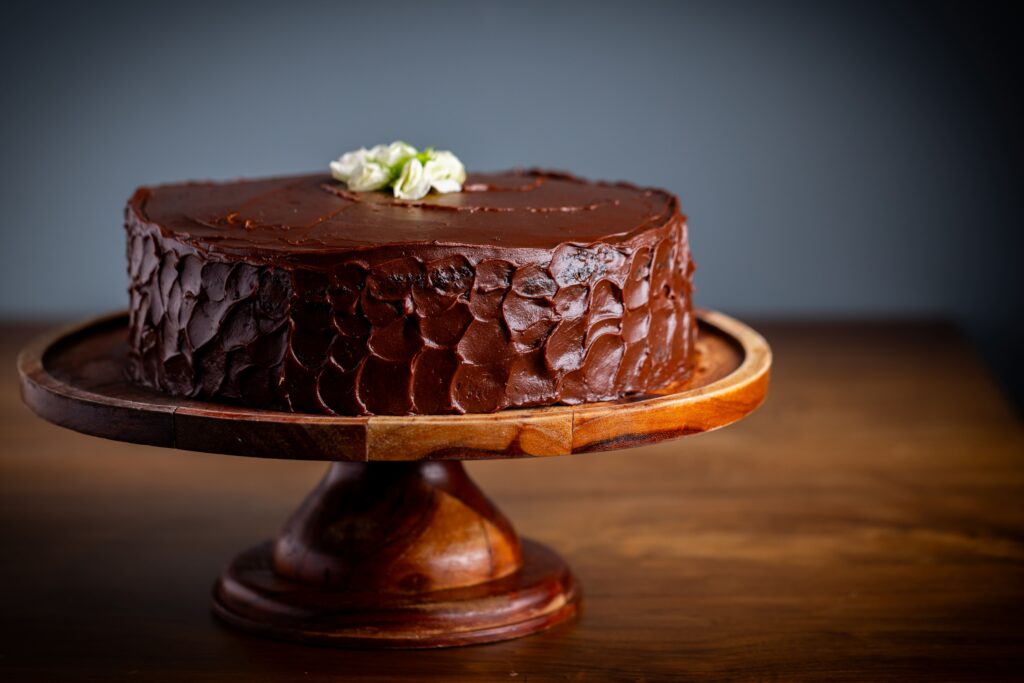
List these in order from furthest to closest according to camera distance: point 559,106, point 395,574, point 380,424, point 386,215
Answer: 1. point 559,106
2. point 395,574
3. point 386,215
4. point 380,424

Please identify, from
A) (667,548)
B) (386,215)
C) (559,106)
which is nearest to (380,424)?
(386,215)

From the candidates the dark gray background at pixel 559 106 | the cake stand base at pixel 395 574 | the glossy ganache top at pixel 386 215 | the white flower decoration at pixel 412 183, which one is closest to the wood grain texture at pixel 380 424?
the glossy ganache top at pixel 386 215

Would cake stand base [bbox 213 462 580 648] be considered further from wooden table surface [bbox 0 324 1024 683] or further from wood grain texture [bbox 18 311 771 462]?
A: wood grain texture [bbox 18 311 771 462]

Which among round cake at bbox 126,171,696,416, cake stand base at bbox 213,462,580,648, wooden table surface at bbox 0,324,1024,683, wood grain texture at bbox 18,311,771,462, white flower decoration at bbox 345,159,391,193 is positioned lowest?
wooden table surface at bbox 0,324,1024,683

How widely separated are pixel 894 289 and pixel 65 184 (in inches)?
113

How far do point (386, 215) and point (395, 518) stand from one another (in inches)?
20.8

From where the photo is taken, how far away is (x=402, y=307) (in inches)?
81.2

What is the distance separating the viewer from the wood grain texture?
6.48ft

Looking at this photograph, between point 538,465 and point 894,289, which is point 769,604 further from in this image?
point 894,289

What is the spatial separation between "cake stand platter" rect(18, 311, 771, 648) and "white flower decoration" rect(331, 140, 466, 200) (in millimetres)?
476

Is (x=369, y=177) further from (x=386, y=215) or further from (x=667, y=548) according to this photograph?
(x=667, y=548)

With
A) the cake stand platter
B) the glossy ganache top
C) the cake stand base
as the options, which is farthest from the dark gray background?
the cake stand base

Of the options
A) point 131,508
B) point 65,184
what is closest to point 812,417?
point 131,508

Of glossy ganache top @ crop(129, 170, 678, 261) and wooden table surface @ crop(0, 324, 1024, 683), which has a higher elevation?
glossy ganache top @ crop(129, 170, 678, 261)
